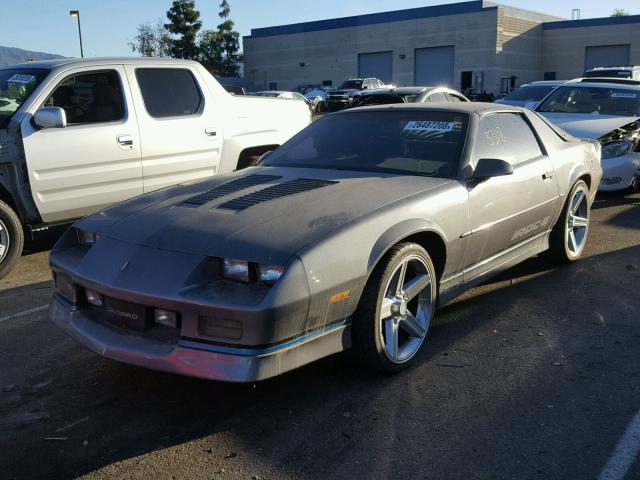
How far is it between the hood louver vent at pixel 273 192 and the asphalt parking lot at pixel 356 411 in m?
0.96

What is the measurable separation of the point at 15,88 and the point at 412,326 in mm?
4400

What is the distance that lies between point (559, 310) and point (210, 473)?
2910 mm

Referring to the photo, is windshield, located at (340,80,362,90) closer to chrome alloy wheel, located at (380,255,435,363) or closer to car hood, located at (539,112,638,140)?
car hood, located at (539,112,638,140)

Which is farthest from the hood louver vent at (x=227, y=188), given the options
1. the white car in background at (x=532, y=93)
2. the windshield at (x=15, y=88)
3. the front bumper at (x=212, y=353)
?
the white car in background at (x=532, y=93)

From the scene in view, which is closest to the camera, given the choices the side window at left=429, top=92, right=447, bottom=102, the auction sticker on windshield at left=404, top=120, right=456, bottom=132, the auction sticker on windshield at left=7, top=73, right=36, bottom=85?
the auction sticker on windshield at left=404, top=120, right=456, bottom=132

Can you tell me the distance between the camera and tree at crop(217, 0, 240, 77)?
69.1 m

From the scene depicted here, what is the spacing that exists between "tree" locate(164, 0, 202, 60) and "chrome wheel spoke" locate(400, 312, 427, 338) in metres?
66.3

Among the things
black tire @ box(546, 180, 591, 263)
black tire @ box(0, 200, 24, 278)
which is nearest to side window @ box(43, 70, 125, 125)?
black tire @ box(0, 200, 24, 278)

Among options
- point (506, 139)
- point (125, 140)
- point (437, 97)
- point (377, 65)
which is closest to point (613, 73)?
point (437, 97)

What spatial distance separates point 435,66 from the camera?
53.9 metres

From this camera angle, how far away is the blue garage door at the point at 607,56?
2020 inches

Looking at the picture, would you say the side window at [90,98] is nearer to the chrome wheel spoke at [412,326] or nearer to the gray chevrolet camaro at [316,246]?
the gray chevrolet camaro at [316,246]

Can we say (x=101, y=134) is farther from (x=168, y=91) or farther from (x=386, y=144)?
(x=386, y=144)

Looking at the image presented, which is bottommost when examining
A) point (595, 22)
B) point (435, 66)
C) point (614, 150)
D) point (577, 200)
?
point (577, 200)
